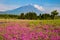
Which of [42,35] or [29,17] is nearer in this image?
[42,35]

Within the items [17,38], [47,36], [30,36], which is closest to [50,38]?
[47,36]

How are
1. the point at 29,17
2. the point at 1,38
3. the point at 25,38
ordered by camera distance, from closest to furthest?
the point at 25,38 → the point at 1,38 → the point at 29,17

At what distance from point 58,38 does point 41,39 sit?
84 centimetres

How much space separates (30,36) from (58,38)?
139cm

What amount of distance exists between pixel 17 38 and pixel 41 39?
1.19 m

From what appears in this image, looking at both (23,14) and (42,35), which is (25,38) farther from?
(23,14)

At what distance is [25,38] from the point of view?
344 inches

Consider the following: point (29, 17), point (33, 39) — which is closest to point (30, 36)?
point (33, 39)

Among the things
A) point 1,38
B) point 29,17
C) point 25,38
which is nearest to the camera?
A: point 25,38

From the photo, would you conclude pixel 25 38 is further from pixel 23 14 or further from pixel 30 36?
pixel 23 14

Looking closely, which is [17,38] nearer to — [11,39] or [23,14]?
[11,39]

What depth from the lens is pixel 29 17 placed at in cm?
2567

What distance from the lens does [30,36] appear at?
30.2 feet

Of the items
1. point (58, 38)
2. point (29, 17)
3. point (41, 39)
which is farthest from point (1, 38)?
point (29, 17)
